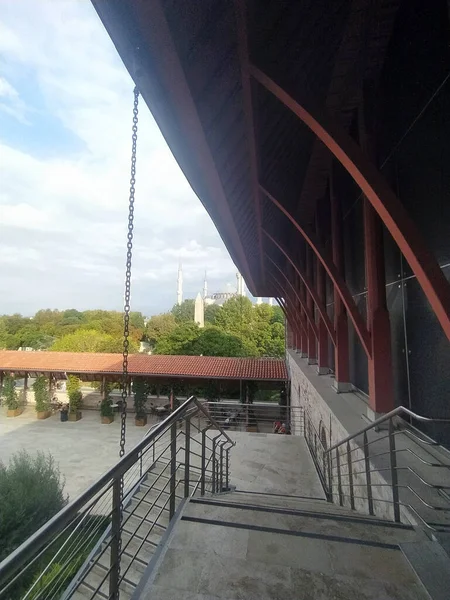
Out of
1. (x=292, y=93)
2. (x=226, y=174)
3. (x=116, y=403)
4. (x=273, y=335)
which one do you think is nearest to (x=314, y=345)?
(x=226, y=174)

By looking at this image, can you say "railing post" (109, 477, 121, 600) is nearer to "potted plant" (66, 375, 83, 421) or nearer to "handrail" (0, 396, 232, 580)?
"handrail" (0, 396, 232, 580)

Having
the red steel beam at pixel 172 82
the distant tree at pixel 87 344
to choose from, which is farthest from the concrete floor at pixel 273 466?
the distant tree at pixel 87 344

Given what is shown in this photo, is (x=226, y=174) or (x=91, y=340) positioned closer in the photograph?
(x=226, y=174)

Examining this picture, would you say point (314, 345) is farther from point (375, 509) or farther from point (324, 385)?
point (375, 509)

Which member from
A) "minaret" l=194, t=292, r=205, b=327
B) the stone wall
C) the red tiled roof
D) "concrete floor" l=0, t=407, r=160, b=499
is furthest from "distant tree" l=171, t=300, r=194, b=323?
the stone wall

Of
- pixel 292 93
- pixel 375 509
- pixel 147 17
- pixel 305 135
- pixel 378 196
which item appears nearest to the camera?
pixel 147 17

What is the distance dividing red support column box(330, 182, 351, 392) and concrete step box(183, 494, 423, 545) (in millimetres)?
3758

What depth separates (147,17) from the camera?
1.34m

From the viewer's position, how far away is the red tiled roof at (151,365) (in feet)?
49.6

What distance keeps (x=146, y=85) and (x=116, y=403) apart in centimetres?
1843

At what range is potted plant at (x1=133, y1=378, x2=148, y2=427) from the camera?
1514 centimetres

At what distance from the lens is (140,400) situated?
15523 mm

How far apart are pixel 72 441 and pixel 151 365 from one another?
15.1 feet

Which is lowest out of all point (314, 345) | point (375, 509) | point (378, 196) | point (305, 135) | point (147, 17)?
point (375, 509)
